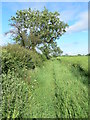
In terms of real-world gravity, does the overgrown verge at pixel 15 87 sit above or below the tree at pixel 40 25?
below

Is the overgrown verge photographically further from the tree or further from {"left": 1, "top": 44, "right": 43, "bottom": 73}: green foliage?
the tree

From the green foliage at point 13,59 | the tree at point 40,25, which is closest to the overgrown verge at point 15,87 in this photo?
the green foliage at point 13,59

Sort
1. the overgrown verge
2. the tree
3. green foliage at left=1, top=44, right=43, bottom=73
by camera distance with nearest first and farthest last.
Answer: the overgrown verge → green foliage at left=1, top=44, right=43, bottom=73 → the tree

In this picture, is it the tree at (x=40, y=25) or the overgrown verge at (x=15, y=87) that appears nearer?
the overgrown verge at (x=15, y=87)

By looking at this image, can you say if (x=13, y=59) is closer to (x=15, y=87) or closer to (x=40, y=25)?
(x=15, y=87)

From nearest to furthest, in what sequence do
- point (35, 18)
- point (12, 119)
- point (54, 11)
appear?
point (12, 119), point (35, 18), point (54, 11)

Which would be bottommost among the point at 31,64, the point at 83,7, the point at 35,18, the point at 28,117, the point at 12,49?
the point at 28,117

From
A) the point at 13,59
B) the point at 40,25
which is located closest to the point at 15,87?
the point at 13,59

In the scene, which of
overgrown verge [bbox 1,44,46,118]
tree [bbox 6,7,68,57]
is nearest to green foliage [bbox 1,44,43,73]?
overgrown verge [bbox 1,44,46,118]

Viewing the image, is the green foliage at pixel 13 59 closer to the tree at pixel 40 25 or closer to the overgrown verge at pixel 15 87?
the overgrown verge at pixel 15 87

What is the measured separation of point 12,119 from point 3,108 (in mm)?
421

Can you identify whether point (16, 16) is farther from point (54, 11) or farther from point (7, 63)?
point (7, 63)

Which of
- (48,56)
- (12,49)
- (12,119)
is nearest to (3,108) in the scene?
(12,119)

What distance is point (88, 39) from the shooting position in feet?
20.9
